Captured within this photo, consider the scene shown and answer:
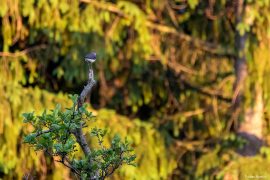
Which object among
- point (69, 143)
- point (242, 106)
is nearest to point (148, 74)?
point (242, 106)

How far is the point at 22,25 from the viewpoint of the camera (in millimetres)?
7309

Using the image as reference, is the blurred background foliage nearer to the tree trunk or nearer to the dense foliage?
the tree trunk

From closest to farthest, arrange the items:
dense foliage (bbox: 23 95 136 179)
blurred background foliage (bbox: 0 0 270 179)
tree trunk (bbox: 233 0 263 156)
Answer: dense foliage (bbox: 23 95 136 179)
blurred background foliage (bbox: 0 0 270 179)
tree trunk (bbox: 233 0 263 156)

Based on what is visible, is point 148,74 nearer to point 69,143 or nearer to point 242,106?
point 242,106

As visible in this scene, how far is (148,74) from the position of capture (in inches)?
320

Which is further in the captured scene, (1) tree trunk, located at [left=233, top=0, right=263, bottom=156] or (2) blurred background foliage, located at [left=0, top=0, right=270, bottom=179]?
(1) tree trunk, located at [left=233, top=0, right=263, bottom=156]

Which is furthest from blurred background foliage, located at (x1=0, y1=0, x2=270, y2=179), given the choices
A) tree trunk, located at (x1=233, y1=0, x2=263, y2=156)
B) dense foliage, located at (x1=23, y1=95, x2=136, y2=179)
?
dense foliage, located at (x1=23, y1=95, x2=136, y2=179)

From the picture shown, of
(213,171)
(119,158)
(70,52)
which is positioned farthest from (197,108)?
(119,158)

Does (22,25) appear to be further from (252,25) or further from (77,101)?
(77,101)

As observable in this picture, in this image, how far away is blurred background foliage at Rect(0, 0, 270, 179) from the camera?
22.9ft

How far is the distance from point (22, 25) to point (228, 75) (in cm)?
215

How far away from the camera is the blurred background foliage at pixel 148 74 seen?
699 centimetres

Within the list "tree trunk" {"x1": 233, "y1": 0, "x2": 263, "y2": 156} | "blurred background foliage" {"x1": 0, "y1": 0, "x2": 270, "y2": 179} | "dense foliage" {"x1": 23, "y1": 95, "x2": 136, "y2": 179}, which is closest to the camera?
"dense foliage" {"x1": 23, "y1": 95, "x2": 136, "y2": 179}

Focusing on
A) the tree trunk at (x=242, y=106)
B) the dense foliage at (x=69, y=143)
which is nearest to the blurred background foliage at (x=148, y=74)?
the tree trunk at (x=242, y=106)
